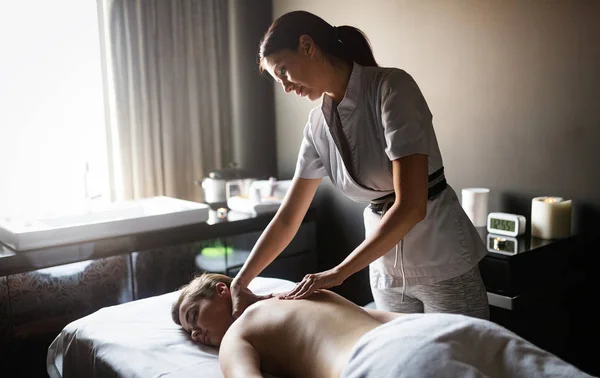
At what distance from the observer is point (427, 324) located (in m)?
1.18

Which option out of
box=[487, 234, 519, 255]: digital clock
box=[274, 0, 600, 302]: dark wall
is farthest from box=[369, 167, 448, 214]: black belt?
box=[274, 0, 600, 302]: dark wall

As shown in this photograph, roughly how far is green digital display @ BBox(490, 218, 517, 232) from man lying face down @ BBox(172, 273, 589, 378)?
934 mm

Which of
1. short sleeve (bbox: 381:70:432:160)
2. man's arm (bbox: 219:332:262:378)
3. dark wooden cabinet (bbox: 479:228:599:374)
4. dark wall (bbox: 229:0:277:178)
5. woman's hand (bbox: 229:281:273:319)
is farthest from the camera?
dark wall (bbox: 229:0:277:178)

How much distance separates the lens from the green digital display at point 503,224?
7.45 ft

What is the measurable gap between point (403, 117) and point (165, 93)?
6.41 feet

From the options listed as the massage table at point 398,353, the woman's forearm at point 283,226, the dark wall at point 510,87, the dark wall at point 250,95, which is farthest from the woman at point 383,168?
the dark wall at point 250,95

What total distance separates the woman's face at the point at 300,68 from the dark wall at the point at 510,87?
3.67 ft

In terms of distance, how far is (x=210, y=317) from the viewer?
1.73 metres

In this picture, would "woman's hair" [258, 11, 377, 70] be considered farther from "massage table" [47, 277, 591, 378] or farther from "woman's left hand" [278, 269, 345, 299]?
"massage table" [47, 277, 591, 378]

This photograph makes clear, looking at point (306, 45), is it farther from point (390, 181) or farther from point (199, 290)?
point (199, 290)

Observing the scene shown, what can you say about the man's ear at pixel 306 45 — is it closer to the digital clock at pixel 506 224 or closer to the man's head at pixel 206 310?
the man's head at pixel 206 310

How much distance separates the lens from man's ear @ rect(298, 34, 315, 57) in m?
1.54

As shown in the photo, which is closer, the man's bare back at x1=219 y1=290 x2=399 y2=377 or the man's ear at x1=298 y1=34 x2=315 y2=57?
the man's bare back at x1=219 y1=290 x2=399 y2=377

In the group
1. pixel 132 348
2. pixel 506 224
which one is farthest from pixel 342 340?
pixel 506 224
